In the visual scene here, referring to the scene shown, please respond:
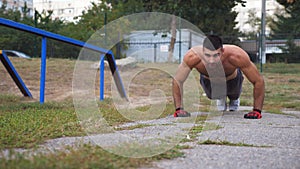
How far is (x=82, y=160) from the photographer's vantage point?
2.22m

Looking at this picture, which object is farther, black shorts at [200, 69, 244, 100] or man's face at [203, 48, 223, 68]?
black shorts at [200, 69, 244, 100]

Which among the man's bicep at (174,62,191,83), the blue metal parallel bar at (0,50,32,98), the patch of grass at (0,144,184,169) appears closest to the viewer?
the patch of grass at (0,144,184,169)

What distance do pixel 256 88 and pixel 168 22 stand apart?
17757 mm

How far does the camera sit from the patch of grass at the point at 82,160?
2.03m

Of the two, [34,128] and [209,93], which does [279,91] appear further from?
[34,128]

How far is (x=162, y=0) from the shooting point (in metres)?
20.2

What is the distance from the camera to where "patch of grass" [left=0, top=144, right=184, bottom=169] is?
2029 millimetres

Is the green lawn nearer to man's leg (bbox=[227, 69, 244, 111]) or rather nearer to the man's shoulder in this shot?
the man's shoulder

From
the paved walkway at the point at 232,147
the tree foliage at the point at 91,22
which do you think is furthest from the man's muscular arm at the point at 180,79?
the tree foliage at the point at 91,22

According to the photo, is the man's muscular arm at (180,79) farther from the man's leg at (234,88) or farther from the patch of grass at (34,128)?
the patch of grass at (34,128)

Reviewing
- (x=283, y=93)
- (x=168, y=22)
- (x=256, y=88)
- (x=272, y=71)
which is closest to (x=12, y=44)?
(x=168, y=22)

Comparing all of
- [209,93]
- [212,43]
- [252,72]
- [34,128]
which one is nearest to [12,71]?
[209,93]

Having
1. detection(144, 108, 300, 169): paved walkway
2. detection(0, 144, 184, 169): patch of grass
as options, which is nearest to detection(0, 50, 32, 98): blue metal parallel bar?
detection(144, 108, 300, 169): paved walkway

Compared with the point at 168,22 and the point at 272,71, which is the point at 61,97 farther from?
the point at 168,22
